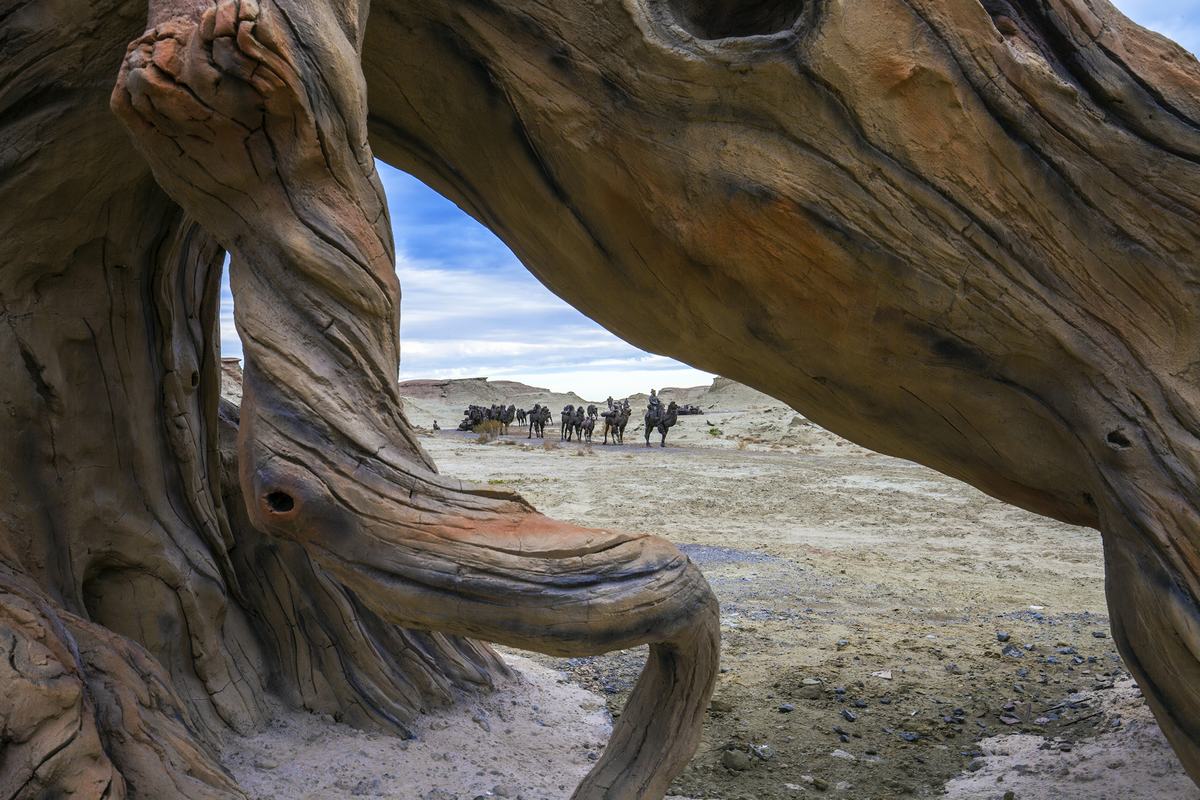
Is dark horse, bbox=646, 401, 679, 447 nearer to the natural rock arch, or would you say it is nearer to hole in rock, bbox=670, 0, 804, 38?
the natural rock arch

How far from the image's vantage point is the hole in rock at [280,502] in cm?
184

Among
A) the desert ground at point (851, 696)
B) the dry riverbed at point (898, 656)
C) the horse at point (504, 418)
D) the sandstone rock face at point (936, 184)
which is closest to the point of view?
the sandstone rock face at point (936, 184)

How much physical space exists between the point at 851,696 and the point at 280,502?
3.04 metres

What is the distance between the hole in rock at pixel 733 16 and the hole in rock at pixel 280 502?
1724 mm

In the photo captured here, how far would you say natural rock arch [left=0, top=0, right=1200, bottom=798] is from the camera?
7.49 ft

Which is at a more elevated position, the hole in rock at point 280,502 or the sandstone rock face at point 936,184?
the sandstone rock face at point 936,184

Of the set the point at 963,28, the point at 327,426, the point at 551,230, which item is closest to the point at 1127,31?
the point at 963,28

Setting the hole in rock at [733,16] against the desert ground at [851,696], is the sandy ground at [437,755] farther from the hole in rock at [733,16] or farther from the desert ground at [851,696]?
the hole in rock at [733,16]

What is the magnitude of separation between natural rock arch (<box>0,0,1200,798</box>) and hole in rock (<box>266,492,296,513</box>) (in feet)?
0.89

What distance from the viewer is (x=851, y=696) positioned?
13.4 feet

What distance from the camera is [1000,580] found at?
6.20 m

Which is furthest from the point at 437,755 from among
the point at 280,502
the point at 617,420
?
the point at 617,420

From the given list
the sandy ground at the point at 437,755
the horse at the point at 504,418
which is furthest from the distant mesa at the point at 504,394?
the sandy ground at the point at 437,755

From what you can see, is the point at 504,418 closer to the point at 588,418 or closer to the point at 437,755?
the point at 588,418
